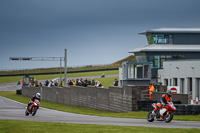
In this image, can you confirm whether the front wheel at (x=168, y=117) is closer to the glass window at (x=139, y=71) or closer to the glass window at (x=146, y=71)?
the glass window at (x=139, y=71)

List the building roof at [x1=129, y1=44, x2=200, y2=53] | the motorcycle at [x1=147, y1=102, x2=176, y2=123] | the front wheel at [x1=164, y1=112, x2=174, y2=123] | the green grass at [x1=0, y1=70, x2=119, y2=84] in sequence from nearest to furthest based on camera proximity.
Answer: the front wheel at [x1=164, y1=112, x2=174, y2=123], the motorcycle at [x1=147, y1=102, x2=176, y2=123], the building roof at [x1=129, y1=44, x2=200, y2=53], the green grass at [x1=0, y1=70, x2=119, y2=84]

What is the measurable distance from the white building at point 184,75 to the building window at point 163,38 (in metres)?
10.6

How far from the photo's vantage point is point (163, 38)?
67312 millimetres

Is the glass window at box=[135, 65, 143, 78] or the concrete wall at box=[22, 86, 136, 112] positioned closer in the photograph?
the concrete wall at box=[22, 86, 136, 112]

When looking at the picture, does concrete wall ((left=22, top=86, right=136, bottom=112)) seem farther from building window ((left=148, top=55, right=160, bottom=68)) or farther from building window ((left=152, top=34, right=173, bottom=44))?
building window ((left=152, top=34, right=173, bottom=44))

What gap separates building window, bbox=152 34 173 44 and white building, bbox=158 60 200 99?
1062 cm

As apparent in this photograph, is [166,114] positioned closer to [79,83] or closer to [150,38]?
[79,83]

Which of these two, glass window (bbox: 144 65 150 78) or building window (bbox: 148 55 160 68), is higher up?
building window (bbox: 148 55 160 68)

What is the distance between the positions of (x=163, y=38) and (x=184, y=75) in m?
18.1

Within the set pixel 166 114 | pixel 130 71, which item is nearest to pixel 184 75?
pixel 130 71

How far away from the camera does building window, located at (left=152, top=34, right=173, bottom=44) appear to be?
67.1 metres

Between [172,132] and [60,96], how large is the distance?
130 ft

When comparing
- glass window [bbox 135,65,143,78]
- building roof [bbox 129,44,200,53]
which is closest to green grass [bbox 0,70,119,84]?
building roof [bbox 129,44,200,53]

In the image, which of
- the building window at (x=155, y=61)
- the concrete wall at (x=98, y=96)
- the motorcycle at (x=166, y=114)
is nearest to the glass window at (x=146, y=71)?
the concrete wall at (x=98, y=96)
